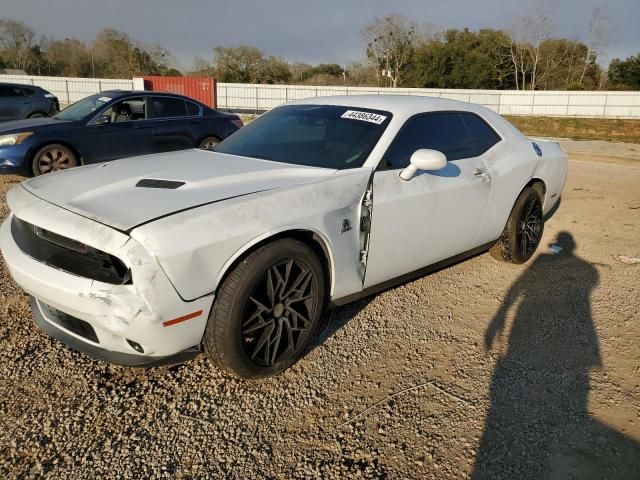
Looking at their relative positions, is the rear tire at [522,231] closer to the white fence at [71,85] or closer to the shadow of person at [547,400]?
the shadow of person at [547,400]

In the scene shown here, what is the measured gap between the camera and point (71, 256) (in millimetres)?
2254

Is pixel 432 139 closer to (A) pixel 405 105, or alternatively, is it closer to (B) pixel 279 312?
(A) pixel 405 105

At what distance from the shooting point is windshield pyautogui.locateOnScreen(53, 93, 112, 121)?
743 centimetres

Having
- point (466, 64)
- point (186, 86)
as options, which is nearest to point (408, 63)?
point (466, 64)

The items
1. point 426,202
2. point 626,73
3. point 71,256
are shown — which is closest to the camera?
point 71,256

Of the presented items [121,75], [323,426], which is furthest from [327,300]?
[121,75]

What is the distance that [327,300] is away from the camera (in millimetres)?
2881

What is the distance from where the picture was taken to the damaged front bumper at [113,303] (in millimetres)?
2049

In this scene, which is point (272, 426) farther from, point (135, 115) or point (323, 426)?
point (135, 115)

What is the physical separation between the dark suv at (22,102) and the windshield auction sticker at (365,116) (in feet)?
40.6

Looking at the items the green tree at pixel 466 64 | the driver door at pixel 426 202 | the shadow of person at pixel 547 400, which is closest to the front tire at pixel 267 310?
the driver door at pixel 426 202

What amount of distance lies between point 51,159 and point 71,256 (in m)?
5.54

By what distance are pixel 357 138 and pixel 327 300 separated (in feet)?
3.68

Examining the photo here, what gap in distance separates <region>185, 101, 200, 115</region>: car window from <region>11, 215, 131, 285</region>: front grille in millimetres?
→ 6258
